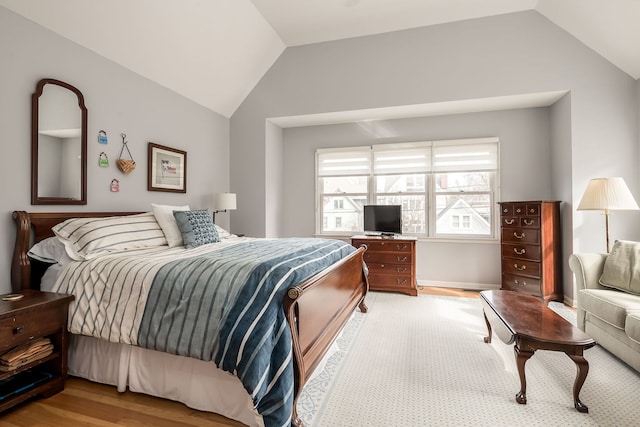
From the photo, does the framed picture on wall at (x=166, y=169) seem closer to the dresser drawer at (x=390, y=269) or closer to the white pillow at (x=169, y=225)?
the white pillow at (x=169, y=225)

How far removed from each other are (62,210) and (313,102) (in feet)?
10.7

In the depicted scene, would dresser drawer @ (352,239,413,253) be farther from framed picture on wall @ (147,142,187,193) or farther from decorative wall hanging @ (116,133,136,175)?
decorative wall hanging @ (116,133,136,175)

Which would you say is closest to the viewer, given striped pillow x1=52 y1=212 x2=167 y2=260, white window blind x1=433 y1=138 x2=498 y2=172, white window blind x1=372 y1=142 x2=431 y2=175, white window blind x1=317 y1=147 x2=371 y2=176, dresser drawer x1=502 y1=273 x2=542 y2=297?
striped pillow x1=52 y1=212 x2=167 y2=260

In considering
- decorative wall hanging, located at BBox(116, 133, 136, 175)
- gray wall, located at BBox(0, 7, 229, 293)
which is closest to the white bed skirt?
gray wall, located at BBox(0, 7, 229, 293)

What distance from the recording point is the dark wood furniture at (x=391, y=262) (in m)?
4.29

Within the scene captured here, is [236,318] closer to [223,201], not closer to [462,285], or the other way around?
[223,201]

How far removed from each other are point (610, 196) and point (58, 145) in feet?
16.3

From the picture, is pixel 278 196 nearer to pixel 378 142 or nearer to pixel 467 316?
pixel 378 142

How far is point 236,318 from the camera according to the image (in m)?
1.60

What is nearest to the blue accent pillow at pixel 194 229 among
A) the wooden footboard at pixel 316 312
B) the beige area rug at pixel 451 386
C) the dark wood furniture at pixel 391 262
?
the wooden footboard at pixel 316 312

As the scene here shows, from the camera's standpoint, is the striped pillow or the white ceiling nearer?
the striped pillow

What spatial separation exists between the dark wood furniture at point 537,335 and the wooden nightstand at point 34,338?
2.85 m

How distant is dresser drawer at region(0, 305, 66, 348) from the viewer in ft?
5.86

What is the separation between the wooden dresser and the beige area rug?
53.4 inches
